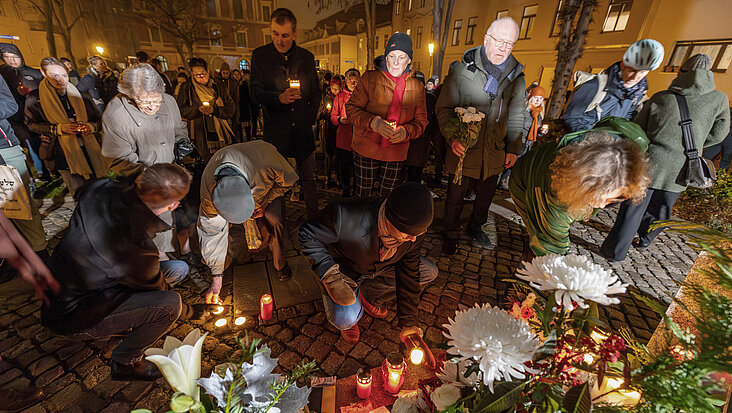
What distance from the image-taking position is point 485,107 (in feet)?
12.4

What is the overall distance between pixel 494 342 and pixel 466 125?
3.20 metres

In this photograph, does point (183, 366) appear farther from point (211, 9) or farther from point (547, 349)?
point (211, 9)

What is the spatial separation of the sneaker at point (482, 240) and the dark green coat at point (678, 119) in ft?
6.74

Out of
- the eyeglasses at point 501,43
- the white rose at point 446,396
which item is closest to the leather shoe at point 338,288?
the white rose at point 446,396

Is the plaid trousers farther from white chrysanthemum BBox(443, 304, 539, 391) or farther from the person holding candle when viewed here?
white chrysanthemum BBox(443, 304, 539, 391)

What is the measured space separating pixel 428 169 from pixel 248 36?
Answer: 39.4 metres

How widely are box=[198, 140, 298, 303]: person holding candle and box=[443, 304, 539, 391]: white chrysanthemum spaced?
201 centimetres

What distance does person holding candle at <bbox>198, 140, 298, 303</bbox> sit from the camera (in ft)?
7.99

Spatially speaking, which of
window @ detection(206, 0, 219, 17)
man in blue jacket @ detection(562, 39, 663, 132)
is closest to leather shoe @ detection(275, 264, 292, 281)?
man in blue jacket @ detection(562, 39, 663, 132)

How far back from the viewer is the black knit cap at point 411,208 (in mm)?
1953

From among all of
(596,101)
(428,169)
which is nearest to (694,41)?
(428,169)

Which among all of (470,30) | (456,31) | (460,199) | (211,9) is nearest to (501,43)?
(460,199)

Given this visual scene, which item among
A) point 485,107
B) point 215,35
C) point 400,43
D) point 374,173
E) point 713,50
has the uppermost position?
point 215,35

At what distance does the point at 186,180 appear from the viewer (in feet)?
7.67
